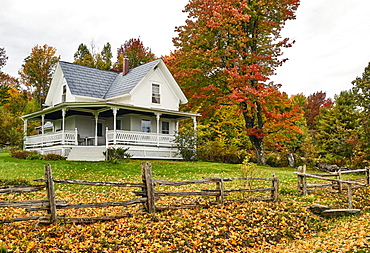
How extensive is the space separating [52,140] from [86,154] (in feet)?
11.5

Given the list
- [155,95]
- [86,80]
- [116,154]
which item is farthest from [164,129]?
[86,80]

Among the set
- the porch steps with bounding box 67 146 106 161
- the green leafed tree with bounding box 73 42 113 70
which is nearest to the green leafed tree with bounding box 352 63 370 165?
the porch steps with bounding box 67 146 106 161

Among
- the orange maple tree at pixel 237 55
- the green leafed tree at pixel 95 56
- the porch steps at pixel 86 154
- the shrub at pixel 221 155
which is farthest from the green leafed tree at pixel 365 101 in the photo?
the green leafed tree at pixel 95 56

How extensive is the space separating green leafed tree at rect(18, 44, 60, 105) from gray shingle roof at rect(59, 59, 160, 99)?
85.2 ft

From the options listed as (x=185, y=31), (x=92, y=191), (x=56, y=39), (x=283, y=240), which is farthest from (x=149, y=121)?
(x=56, y=39)

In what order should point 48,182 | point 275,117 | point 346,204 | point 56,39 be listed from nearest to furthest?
1. point 48,182
2. point 346,204
3. point 275,117
4. point 56,39

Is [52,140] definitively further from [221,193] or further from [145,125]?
[221,193]

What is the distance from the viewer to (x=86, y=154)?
79.4ft

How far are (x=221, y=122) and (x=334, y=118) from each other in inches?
461

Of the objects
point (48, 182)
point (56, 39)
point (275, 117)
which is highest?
point (56, 39)

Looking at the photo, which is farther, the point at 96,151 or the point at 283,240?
the point at 96,151

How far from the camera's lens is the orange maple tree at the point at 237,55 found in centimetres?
2438

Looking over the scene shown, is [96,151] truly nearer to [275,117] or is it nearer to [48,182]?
[275,117]

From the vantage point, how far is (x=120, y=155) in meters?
23.4
